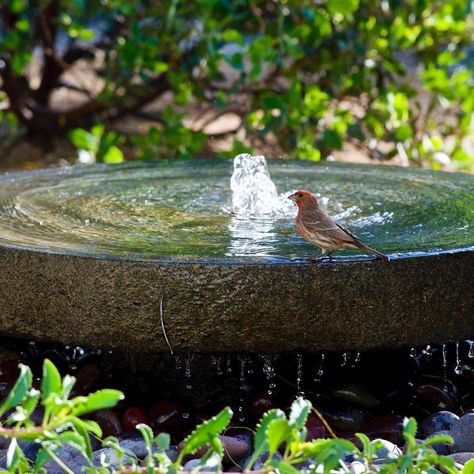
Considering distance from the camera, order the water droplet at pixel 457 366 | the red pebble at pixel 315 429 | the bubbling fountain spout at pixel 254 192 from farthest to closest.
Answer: the bubbling fountain spout at pixel 254 192
the water droplet at pixel 457 366
the red pebble at pixel 315 429

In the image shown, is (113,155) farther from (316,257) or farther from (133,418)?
(316,257)

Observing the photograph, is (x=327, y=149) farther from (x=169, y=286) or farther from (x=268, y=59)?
(x=169, y=286)

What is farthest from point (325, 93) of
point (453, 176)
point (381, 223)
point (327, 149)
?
point (381, 223)

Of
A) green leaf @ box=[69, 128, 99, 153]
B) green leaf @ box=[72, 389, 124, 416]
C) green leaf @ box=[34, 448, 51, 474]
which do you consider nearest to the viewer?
green leaf @ box=[72, 389, 124, 416]

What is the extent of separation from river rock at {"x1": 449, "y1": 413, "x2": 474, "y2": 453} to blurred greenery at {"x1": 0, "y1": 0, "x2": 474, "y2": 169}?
3.24 metres

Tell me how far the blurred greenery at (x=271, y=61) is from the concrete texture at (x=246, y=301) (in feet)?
10.1

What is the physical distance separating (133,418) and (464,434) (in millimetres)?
1002

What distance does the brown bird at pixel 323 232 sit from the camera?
2768mm

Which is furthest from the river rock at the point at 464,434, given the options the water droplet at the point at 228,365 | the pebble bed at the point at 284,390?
the water droplet at the point at 228,365

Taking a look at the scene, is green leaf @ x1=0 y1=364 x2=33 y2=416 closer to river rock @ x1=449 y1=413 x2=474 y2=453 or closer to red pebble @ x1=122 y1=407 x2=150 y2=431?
red pebble @ x1=122 y1=407 x2=150 y2=431

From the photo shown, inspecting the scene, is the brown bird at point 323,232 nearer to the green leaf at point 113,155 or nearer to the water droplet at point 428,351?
the water droplet at point 428,351

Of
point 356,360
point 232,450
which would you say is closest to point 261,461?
point 232,450

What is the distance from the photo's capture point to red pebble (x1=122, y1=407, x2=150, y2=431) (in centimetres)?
310

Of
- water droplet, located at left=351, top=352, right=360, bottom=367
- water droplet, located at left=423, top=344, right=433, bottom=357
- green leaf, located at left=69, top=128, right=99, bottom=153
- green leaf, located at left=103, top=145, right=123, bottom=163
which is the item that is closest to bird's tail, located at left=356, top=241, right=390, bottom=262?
water droplet, located at left=351, top=352, right=360, bottom=367
